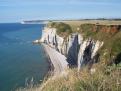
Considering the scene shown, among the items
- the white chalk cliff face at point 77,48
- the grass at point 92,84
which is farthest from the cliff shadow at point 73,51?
the grass at point 92,84

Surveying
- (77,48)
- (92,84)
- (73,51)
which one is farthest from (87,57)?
(92,84)

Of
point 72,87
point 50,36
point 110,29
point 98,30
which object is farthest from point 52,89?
point 50,36

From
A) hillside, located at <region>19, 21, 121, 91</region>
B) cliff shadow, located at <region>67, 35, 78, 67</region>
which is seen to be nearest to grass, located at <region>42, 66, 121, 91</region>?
hillside, located at <region>19, 21, 121, 91</region>

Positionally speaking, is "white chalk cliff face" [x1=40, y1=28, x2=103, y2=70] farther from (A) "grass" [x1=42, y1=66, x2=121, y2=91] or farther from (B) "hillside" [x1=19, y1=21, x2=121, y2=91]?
(A) "grass" [x1=42, y1=66, x2=121, y2=91]

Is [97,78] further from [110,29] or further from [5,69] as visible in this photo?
[5,69]

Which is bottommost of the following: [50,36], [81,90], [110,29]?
[50,36]

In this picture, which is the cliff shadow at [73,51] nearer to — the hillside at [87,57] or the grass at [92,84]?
the hillside at [87,57]

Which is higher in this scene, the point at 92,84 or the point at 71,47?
the point at 92,84

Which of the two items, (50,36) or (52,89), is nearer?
(52,89)
